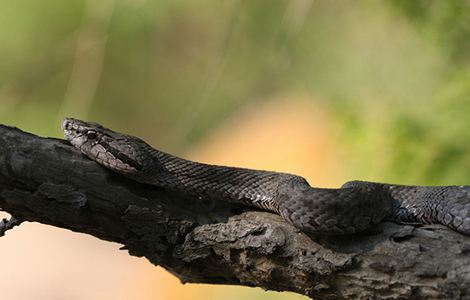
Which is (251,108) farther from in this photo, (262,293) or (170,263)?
(170,263)

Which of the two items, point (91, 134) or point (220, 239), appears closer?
point (220, 239)

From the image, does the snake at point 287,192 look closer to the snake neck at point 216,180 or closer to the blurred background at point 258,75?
the snake neck at point 216,180

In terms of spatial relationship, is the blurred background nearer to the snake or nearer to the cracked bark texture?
the snake

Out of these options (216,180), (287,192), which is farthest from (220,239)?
(216,180)

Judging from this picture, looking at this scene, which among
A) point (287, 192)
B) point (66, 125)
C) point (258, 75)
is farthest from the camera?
point (258, 75)

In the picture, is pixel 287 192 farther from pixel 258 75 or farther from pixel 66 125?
pixel 258 75

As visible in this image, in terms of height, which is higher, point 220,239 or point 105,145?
point 105,145

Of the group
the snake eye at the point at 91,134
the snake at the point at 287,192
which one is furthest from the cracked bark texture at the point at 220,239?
the snake eye at the point at 91,134

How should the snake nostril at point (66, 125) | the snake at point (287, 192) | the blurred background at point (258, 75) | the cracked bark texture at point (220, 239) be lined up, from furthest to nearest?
the blurred background at point (258, 75)
the snake nostril at point (66, 125)
the snake at point (287, 192)
the cracked bark texture at point (220, 239)
